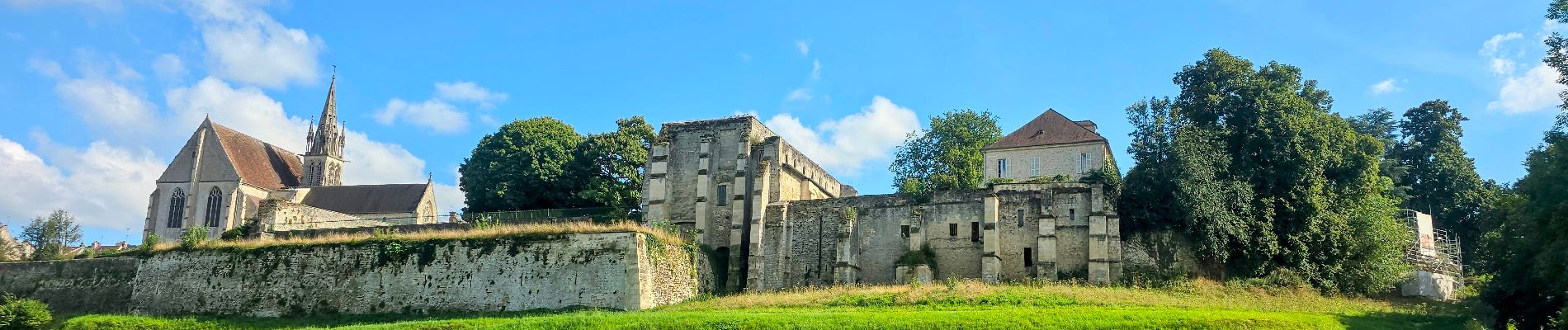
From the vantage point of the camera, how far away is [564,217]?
46.1m

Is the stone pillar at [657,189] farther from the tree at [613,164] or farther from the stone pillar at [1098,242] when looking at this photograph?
the stone pillar at [1098,242]

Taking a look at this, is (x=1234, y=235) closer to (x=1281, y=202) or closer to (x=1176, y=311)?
(x=1281, y=202)

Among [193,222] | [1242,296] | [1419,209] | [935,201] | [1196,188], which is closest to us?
[1242,296]

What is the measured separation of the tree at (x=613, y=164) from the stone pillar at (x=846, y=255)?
14.2m

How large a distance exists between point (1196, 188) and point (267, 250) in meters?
32.1

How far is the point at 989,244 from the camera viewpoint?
128 feet

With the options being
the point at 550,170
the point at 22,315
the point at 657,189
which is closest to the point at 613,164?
the point at 550,170

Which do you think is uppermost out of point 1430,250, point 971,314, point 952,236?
point 1430,250

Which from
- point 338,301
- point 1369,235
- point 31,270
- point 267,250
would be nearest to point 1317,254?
point 1369,235

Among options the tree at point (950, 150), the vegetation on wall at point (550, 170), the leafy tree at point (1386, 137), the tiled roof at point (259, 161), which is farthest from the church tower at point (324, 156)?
the leafy tree at point (1386, 137)

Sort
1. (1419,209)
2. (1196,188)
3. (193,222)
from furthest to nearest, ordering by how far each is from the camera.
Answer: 1. (193,222)
2. (1419,209)
3. (1196,188)

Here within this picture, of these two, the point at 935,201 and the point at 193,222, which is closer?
the point at 935,201

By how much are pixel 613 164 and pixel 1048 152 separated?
21.0 m

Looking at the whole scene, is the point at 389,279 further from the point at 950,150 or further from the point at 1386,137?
the point at 1386,137
